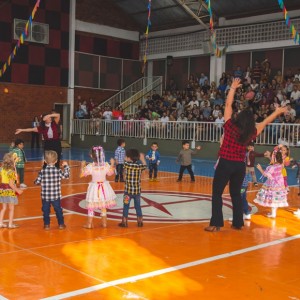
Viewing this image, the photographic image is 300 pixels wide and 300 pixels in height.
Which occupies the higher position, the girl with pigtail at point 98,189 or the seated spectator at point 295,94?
the seated spectator at point 295,94

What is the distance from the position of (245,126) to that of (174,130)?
1531cm

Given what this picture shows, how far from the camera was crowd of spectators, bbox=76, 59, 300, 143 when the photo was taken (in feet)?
62.8

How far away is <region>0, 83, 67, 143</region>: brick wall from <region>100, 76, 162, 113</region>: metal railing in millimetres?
3154

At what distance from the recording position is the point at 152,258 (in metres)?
5.26

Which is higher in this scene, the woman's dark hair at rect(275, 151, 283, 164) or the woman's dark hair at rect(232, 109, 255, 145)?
the woman's dark hair at rect(232, 109, 255, 145)

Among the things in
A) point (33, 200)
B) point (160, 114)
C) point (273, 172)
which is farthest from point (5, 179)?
point (160, 114)

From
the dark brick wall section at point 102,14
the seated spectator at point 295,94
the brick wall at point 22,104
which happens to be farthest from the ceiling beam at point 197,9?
the brick wall at point 22,104

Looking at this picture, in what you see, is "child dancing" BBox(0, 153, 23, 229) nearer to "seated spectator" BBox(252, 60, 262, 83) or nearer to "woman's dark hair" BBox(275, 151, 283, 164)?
"woman's dark hair" BBox(275, 151, 283, 164)

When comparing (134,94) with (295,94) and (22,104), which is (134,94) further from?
(295,94)

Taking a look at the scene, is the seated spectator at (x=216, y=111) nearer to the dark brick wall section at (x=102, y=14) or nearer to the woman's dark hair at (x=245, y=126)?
the dark brick wall section at (x=102, y=14)

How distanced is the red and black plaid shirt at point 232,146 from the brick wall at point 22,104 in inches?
811

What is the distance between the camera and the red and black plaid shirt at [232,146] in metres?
6.47

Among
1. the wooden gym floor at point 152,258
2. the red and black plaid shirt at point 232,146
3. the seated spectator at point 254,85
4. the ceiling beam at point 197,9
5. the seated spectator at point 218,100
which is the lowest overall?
the wooden gym floor at point 152,258

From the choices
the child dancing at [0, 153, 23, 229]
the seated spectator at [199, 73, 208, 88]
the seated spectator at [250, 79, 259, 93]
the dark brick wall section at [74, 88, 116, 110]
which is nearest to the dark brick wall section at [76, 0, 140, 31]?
the dark brick wall section at [74, 88, 116, 110]
